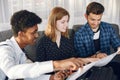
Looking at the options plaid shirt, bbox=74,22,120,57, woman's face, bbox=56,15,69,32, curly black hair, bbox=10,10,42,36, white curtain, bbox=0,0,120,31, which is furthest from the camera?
white curtain, bbox=0,0,120,31

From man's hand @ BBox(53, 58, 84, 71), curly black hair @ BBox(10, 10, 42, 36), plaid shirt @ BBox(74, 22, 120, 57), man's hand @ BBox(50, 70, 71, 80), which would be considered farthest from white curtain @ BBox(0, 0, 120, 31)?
man's hand @ BBox(53, 58, 84, 71)

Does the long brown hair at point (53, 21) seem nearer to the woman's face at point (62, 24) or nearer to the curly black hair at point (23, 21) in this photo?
the woman's face at point (62, 24)

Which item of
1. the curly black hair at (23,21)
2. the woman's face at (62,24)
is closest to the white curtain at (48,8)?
the woman's face at (62,24)

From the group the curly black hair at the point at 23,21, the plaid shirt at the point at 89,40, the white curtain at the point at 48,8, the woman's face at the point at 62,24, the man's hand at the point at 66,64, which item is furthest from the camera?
the white curtain at the point at 48,8

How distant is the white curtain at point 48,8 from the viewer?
2.70 m

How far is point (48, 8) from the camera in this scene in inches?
109

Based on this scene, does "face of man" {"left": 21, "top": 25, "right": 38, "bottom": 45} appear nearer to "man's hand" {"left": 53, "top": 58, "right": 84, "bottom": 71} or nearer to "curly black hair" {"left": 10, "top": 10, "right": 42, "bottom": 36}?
"curly black hair" {"left": 10, "top": 10, "right": 42, "bottom": 36}

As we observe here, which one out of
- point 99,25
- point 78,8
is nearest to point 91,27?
point 99,25

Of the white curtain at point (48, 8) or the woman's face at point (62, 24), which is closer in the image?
the woman's face at point (62, 24)

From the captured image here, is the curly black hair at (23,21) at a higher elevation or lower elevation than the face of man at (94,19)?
higher

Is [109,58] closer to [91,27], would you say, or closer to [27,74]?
[27,74]

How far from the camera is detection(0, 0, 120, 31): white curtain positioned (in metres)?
2.70

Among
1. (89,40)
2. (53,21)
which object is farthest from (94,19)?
(53,21)

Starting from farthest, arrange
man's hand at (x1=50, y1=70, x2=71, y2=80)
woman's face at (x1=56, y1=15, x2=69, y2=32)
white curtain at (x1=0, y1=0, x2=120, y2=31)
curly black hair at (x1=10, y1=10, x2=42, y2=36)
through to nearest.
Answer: white curtain at (x1=0, y1=0, x2=120, y2=31) < woman's face at (x1=56, y1=15, x2=69, y2=32) < curly black hair at (x1=10, y1=10, x2=42, y2=36) < man's hand at (x1=50, y1=70, x2=71, y2=80)
